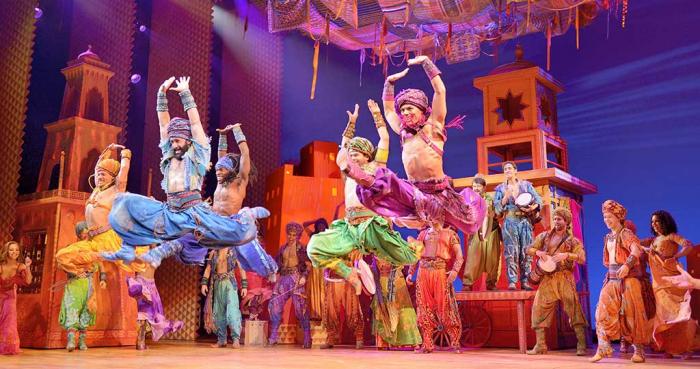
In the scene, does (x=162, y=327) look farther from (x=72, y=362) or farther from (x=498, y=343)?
(x=498, y=343)

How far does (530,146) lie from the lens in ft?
28.8

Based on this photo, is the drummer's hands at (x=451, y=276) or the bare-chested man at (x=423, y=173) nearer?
the bare-chested man at (x=423, y=173)

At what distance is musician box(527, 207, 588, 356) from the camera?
6770 mm

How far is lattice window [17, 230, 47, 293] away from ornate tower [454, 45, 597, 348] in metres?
5.02

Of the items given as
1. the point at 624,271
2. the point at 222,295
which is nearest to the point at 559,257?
the point at 624,271

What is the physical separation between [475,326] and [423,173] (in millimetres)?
3902

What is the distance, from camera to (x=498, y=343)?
311 inches

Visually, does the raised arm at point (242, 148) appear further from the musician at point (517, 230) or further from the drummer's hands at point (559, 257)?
the drummer's hands at point (559, 257)

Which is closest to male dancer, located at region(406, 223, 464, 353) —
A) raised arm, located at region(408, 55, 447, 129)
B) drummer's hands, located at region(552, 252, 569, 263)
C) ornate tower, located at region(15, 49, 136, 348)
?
drummer's hands, located at region(552, 252, 569, 263)

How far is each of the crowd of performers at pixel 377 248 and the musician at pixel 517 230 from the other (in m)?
0.02

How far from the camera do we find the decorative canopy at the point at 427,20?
24.9 ft

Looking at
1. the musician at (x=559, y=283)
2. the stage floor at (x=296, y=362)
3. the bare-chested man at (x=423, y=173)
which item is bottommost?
the stage floor at (x=296, y=362)

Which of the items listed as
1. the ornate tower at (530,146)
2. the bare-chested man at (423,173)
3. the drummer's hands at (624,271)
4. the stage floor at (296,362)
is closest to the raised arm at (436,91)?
→ the bare-chested man at (423,173)

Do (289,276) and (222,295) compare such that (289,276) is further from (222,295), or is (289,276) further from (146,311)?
(146,311)
